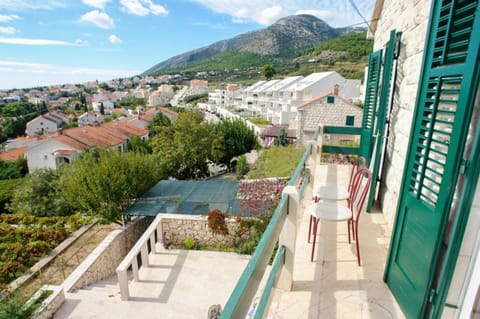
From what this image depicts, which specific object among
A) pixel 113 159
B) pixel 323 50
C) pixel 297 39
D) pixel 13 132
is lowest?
pixel 13 132

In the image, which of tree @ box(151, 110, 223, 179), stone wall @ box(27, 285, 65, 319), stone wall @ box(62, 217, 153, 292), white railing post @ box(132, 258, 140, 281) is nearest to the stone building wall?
tree @ box(151, 110, 223, 179)

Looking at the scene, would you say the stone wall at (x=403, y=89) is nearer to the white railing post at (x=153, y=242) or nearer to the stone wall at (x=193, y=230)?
the stone wall at (x=193, y=230)

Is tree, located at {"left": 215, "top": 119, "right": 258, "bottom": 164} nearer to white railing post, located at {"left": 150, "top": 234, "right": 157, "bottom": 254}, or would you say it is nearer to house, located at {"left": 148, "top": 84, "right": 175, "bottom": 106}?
white railing post, located at {"left": 150, "top": 234, "right": 157, "bottom": 254}

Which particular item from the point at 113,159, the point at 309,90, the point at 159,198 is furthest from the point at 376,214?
the point at 309,90

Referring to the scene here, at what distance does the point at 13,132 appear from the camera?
49438mm

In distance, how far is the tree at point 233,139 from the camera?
60.0 ft

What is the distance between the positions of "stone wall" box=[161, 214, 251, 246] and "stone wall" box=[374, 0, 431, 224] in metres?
4.59

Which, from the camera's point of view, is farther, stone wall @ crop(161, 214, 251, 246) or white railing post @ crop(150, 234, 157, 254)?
stone wall @ crop(161, 214, 251, 246)

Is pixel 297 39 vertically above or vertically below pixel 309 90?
above

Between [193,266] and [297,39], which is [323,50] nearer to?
[297,39]

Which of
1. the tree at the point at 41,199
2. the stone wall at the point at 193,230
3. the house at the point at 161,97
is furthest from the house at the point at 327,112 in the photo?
the house at the point at 161,97

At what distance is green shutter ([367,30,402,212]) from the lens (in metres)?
2.89

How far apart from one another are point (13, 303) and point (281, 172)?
7.50 metres

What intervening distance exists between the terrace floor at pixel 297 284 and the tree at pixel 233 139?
12.2 meters
